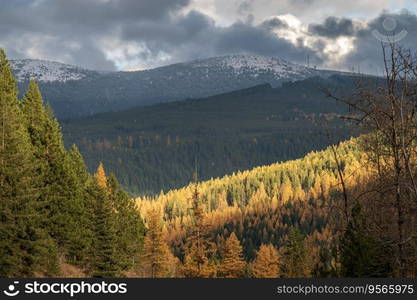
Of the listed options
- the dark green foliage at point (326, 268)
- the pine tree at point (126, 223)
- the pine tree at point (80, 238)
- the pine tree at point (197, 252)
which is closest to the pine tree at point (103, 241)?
the pine tree at point (80, 238)

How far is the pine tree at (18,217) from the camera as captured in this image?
1382 inches

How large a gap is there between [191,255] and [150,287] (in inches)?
1508

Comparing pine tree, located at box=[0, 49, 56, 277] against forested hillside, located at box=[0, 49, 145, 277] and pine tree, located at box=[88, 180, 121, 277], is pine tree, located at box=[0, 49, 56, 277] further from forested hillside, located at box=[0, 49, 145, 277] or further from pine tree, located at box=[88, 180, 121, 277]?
pine tree, located at box=[88, 180, 121, 277]

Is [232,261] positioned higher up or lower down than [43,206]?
lower down

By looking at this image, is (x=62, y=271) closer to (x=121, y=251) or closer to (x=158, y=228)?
(x=121, y=251)

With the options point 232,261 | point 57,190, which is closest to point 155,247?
point 232,261

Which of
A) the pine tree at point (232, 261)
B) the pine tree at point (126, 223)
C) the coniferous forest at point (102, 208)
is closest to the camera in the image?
the coniferous forest at point (102, 208)

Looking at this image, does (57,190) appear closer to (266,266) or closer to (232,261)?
(232,261)

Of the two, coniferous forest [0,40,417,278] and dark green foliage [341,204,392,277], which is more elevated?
coniferous forest [0,40,417,278]

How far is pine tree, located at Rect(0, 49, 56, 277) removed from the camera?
35094mm

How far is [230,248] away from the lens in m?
68.2

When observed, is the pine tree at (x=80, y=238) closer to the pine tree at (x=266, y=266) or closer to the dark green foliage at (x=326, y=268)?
the dark green foliage at (x=326, y=268)

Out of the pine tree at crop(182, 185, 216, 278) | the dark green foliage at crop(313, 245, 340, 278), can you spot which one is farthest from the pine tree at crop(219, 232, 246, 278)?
the dark green foliage at crop(313, 245, 340, 278)

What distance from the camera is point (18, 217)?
35.8m
